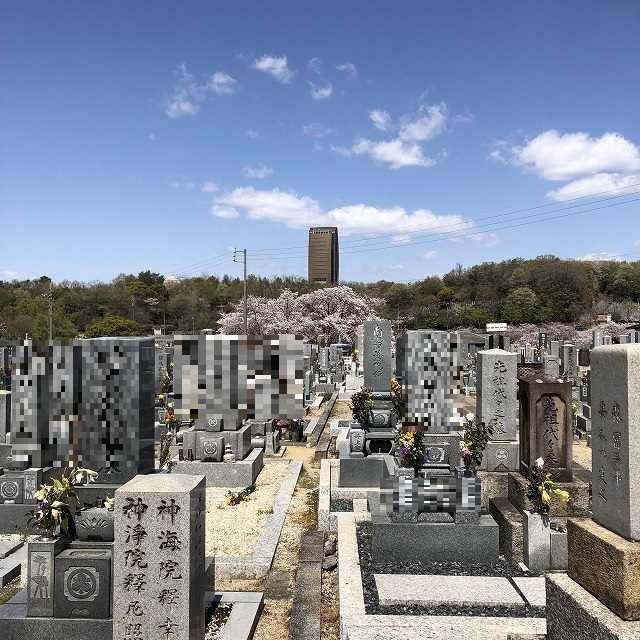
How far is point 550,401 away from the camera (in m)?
7.38

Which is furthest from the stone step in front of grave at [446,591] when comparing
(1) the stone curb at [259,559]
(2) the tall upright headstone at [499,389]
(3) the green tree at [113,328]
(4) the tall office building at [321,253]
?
(4) the tall office building at [321,253]

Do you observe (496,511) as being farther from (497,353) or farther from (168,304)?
(168,304)

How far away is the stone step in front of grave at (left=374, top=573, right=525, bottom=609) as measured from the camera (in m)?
5.19

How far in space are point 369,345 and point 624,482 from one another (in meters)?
7.86

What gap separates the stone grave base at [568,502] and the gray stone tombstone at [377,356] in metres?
3.81

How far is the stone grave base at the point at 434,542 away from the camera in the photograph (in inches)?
250

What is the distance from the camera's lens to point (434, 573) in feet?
19.7

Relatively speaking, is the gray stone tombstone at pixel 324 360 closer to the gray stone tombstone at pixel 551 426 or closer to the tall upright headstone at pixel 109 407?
the gray stone tombstone at pixel 551 426

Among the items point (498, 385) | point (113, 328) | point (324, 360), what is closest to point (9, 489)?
point (498, 385)

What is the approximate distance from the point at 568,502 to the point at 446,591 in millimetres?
2573

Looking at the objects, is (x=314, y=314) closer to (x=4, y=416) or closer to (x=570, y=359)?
(x=570, y=359)

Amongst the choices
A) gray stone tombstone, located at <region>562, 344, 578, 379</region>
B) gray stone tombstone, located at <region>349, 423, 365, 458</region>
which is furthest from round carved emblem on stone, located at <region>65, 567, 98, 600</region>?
gray stone tombstone, located at <region>562, 344, 578, 379</region>

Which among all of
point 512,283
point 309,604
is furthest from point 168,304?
point 309,604

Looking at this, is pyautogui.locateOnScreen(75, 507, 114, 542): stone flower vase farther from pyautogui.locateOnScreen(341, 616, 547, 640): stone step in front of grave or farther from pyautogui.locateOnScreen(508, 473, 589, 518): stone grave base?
pyautogui.locateOnScreen(508, 473, 589, 518): stone grave base
